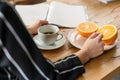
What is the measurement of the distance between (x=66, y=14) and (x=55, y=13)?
64 millimetres

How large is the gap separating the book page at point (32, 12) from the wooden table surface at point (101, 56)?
0.55ft

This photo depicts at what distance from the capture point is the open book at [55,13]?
4.08ft

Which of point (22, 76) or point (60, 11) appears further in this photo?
point (60, 11)

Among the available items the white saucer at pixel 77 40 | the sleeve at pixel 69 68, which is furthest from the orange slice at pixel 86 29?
the sleeve at pixel 69 68

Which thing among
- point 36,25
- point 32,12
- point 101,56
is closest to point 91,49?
point 101,56

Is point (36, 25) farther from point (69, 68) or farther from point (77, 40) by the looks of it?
point (69, 68)

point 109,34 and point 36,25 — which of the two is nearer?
point 109,34

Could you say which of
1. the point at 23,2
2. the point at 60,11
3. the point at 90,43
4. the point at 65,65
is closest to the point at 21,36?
the point at 65,65

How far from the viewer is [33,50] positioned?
761 millimetres

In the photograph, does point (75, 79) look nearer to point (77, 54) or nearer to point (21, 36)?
point (77, 54)

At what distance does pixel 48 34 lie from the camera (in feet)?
3.31

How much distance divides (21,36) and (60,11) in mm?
630

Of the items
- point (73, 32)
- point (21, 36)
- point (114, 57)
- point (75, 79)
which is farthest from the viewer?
point (73, 32)

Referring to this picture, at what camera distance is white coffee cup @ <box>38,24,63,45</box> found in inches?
40.1
